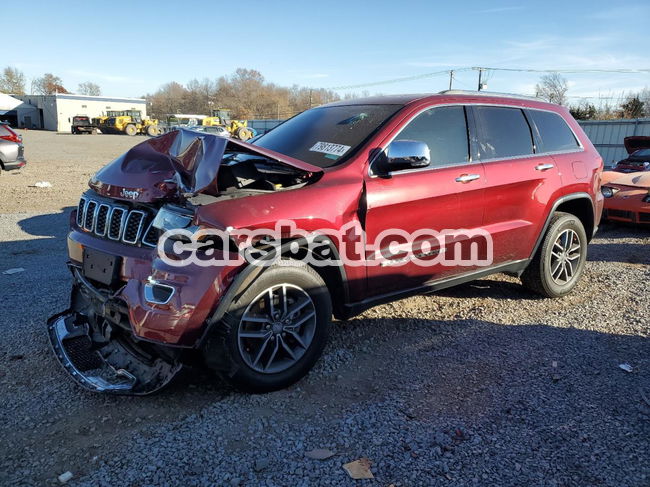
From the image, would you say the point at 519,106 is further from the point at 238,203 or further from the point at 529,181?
the point at 238,203

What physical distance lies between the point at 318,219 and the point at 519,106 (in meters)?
2.57

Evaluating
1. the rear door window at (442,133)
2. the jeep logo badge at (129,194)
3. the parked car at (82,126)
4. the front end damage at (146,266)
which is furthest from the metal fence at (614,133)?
the parked car at (82,126)

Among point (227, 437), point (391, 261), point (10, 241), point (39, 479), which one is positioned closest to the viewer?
point (39, 479)

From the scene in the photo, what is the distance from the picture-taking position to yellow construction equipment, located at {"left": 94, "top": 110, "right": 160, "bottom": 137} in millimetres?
48656

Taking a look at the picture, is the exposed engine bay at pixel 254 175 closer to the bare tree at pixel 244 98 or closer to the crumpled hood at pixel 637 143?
the crumpled hood at pixel 637 143

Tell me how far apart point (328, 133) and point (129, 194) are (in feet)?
5.15

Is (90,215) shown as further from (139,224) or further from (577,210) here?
(577,210)

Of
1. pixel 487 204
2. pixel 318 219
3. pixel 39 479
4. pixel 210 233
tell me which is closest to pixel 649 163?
pixel 487 204

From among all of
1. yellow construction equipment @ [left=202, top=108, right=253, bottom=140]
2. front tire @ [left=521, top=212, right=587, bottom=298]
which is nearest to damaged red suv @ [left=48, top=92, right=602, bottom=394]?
front tire @ [left=521, top=212, right=587, bottom=298]

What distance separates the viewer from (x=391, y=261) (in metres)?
3.54

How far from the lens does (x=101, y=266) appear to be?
3.13 metres

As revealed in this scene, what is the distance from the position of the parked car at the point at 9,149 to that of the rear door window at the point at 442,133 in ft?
41.6

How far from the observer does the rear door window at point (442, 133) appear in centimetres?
377

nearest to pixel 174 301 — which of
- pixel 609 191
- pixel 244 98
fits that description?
pixel 609 191
